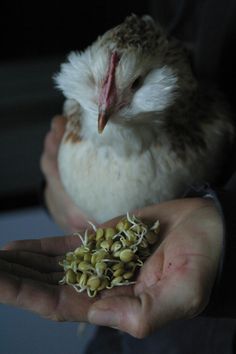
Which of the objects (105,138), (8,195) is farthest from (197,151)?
(8,195)

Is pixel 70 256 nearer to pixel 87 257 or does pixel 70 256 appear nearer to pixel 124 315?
pixel 87 257

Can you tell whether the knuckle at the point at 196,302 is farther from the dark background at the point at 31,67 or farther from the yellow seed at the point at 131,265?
the dark background at the point at 31,67

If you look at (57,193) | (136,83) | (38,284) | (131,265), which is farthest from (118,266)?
(57,193)

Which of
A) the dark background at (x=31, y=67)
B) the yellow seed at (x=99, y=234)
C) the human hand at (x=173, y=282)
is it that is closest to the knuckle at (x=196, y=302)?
the human hand at (x=173, y=282)

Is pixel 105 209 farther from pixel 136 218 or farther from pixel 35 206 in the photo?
pixel 35 206

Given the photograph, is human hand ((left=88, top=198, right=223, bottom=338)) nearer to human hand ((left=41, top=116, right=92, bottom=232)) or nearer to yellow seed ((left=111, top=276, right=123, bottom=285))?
yellow seed ((left=111, top=276, right=123, bottom=285))

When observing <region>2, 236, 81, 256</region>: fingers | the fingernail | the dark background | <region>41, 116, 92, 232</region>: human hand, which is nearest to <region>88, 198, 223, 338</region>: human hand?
the fingernail
